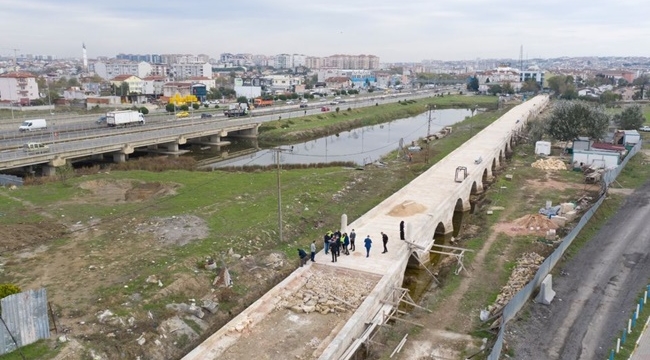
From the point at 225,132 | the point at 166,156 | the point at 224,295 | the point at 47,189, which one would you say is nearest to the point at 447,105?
the point at 225,132

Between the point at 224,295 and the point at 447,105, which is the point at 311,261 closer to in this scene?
the point at 224,295

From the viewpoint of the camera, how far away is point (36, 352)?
12289mm

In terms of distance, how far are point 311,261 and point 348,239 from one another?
6.03 feet

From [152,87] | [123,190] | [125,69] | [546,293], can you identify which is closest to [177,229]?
[123,190]

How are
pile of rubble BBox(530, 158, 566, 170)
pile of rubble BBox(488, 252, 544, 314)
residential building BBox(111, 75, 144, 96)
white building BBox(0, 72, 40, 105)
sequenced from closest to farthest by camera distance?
pile of rubble BBox(488, 252, 544, 314), pile of rubble BBox(530, 158, 566, 170), white building BBox(0, 72, 40, 105), residential building BBox(111, 75, 144, 96)

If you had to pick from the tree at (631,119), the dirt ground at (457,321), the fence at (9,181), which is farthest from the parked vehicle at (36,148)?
the tree at (631,119)

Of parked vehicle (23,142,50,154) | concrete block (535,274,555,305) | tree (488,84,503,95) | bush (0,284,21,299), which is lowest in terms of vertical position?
concrete block (535,274,555,305)

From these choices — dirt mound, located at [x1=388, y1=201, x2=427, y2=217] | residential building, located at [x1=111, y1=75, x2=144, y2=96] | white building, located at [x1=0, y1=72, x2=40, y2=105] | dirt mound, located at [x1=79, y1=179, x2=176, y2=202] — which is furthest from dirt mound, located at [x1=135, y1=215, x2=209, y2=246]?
residential building, located at [x1=111, y1=75, x2=144, y2=96]

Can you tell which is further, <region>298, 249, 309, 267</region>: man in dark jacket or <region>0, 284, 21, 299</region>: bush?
<region>298, 249, 309, 267</region>: man in dark jacket

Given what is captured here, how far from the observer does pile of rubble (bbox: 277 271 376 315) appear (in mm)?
15555

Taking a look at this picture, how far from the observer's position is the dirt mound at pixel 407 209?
938 inches

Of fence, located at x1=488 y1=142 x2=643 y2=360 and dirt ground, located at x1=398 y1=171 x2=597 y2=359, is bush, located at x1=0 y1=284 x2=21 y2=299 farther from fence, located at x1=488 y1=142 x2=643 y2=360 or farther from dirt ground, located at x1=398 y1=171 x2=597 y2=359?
fence, located at x1=488 y1=142 x2=643 y2=360

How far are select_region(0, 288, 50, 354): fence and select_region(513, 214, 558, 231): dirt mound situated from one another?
68.9ft

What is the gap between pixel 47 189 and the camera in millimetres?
28484
